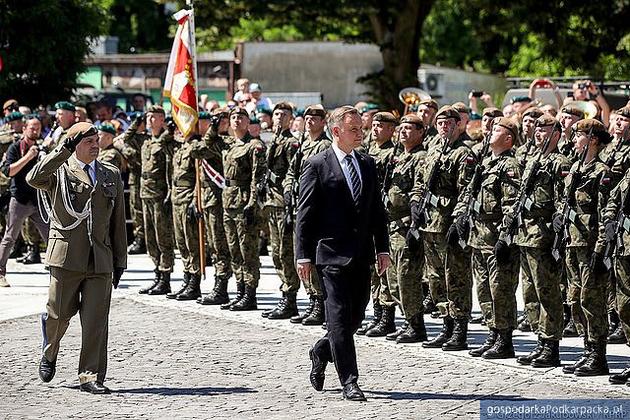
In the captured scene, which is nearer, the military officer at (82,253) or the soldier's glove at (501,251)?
the military officer at (82,253)

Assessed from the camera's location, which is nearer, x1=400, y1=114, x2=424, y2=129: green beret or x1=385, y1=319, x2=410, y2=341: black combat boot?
x1=400, y1=114, x2=424, y2=129: green beret

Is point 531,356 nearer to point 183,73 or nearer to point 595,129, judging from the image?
point 595,129

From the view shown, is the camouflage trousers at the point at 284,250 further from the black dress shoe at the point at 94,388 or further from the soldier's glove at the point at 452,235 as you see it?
the black dress shoe at the point at 94,388

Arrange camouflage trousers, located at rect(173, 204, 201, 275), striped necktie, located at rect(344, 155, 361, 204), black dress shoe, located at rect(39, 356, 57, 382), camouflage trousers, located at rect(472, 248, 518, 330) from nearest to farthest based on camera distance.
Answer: striped necktie, located at rect(344, 155, 361, 204) → black dress shoe, located at rect(39, 356, 57, 382) → camouflage trousers, located at rect(472, 248, 518, 330) → camouflage trousers, located at rect(173, 204, 201, 275)

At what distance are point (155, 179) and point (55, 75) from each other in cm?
1114

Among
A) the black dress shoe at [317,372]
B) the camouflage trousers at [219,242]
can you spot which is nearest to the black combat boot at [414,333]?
the black dress shoe at [317,372]

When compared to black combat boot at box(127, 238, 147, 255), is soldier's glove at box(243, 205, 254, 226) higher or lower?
higher

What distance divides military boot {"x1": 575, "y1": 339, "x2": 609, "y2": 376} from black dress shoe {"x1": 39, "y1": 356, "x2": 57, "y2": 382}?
13.4 feet

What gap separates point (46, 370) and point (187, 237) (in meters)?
4.48

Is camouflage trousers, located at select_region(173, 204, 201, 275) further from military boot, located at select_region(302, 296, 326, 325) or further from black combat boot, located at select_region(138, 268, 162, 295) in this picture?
military boot, located at select_region(302, 296, 326, 325)

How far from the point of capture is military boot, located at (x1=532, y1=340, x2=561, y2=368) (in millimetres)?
11453

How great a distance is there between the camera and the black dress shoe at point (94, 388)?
10565mm

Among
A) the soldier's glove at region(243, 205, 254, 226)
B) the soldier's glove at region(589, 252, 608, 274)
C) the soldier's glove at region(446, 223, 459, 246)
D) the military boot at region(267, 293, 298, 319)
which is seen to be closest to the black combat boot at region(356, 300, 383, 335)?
the military boot at region(267, 293, 298, 319)

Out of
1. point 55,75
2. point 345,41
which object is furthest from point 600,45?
point 55,75
